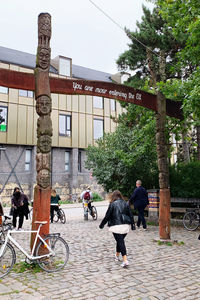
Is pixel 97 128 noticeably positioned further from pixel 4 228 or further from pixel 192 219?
pixel 4 228

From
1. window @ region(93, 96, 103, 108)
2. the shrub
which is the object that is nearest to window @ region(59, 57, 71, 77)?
window @ region(93, 96, 103, 108)

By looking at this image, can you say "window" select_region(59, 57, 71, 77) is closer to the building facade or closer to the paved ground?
the building facade

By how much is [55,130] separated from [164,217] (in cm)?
2237

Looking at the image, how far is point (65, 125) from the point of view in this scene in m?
30.7

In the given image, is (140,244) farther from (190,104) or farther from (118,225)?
(190,104)

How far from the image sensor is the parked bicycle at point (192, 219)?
11281mm

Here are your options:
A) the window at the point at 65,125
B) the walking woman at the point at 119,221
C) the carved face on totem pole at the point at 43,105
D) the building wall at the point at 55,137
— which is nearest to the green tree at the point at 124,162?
the walking woman at the point at 119,221

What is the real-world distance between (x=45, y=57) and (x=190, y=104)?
440cm

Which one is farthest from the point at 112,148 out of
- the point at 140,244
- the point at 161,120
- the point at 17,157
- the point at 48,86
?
the point at 17,157

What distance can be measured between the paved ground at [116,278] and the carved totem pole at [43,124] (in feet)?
4.36

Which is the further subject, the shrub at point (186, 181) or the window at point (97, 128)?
the window at point (97, 128)

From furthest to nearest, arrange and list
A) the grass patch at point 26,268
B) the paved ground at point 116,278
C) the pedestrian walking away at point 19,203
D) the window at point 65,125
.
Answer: the window at point 65,125, the pedestrian walking away at point 19,203, the grass patch at point 26,268, the paved ground at point 116,278

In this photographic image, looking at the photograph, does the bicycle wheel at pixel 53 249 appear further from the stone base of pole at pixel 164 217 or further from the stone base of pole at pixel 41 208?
the stone base of pole at pixel 164 217

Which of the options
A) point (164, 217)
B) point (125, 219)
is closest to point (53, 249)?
point (125, 219)
